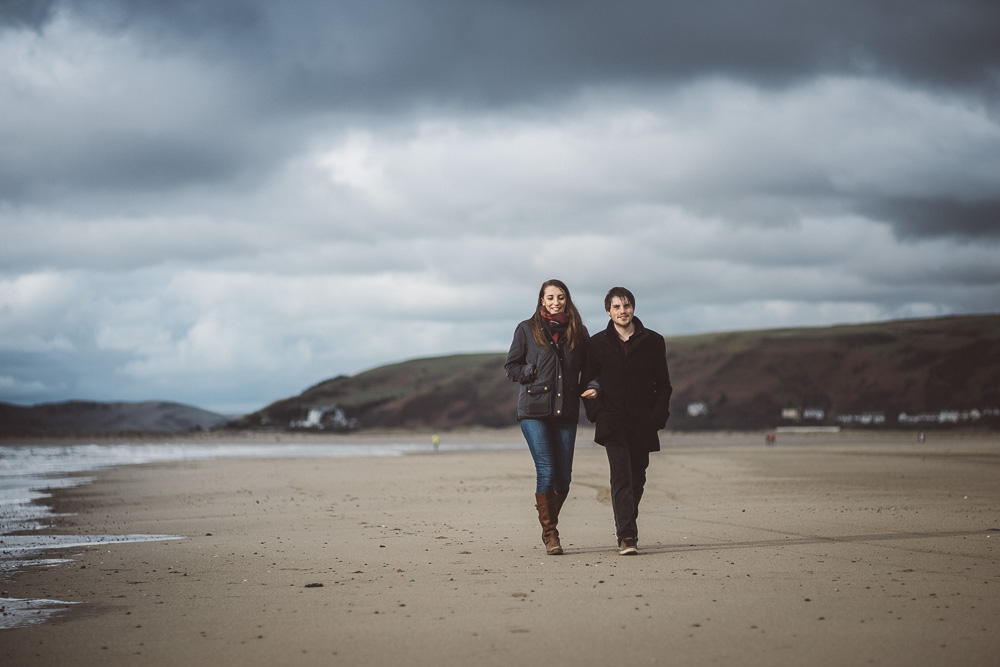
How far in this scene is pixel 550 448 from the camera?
780 centimetres

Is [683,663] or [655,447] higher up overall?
[655,447]

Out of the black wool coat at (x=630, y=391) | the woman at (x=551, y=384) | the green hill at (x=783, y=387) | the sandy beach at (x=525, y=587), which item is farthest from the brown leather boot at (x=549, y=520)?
the green hill at (x=783, y=387)

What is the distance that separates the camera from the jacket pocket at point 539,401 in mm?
7648

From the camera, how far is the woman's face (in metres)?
7.92

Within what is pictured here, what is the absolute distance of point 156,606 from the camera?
5.61m

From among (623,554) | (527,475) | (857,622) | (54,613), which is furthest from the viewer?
(527,475)

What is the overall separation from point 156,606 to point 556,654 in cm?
279

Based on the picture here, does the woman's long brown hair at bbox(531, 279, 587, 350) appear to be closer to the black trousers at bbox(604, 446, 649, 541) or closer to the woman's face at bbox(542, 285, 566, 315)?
the woman's face at bbox(542, 285, 566, 315)

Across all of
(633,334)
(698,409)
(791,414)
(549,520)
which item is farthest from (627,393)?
(698,409)

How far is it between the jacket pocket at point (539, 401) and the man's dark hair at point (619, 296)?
2.90ft

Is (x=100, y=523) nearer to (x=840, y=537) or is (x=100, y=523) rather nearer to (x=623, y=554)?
(x=623, y=554)

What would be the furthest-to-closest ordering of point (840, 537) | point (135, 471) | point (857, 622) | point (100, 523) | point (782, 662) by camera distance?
point (135, 471)
point (100, 523)
point (840, 537)
point (857, 622)
point (782, 662)

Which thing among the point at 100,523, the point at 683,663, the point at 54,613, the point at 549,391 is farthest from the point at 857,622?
the point at 100,523

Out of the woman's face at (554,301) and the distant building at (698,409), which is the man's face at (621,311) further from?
the distant building at (698,409)
